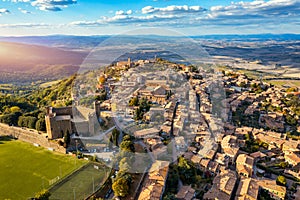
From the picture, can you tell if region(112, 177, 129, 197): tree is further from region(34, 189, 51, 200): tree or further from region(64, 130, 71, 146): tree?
region(64, 130, 71, 146): tree

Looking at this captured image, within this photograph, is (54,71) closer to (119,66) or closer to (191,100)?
(119,66)

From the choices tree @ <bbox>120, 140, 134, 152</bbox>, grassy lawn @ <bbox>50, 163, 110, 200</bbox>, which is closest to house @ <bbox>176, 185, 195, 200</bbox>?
tree @ <bbox>120, 140, 134, 152</bbox>

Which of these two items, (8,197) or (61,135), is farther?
(61,135)

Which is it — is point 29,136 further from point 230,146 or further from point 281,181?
point 281,181

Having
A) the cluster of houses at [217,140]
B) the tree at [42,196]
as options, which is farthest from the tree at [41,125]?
the tree at [42,196]

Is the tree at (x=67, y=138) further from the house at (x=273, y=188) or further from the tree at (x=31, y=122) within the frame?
the house at (x=273, y=188)

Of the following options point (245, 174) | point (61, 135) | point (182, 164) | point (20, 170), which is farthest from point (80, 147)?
point (245, 174)

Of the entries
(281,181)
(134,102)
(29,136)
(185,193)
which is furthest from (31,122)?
(281,181)

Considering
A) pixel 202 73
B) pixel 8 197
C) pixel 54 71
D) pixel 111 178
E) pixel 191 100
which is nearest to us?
pixel 8 197
